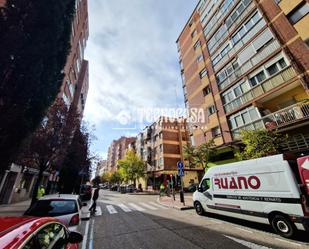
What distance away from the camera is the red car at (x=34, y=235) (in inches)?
70.3

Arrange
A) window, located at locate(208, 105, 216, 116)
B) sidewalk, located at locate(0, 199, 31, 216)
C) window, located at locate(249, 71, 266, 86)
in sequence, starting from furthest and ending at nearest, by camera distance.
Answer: window, located at locate(208, 105, 216, 116), window, located at locate(249, 71, 266, 86), sidewalk, located at locate(0, 199, 31, 216)

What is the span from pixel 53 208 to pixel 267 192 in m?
7.44

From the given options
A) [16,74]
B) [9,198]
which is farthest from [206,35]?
[9,198]

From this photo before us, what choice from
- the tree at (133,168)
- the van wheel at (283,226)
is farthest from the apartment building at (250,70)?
the tree at (133,168)

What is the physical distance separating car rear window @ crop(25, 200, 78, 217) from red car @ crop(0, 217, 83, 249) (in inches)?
98.8

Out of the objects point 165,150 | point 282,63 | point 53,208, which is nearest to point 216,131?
point 282,63

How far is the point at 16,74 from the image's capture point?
20.7ft

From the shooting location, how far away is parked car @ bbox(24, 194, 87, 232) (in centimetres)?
505

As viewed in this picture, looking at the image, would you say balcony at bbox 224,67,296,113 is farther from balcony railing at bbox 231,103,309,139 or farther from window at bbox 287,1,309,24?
window at bbox 287,1,309,24

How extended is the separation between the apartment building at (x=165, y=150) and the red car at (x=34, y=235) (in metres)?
34.9

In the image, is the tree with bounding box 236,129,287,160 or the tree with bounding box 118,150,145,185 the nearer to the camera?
the tree with bounding box 236,129,287,160

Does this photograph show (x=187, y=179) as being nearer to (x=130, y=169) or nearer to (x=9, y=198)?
(x=130, y=169)

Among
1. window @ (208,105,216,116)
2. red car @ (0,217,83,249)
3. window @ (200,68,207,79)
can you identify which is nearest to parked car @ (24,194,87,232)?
red car @ (0,217,83,249)

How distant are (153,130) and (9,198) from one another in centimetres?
3318
